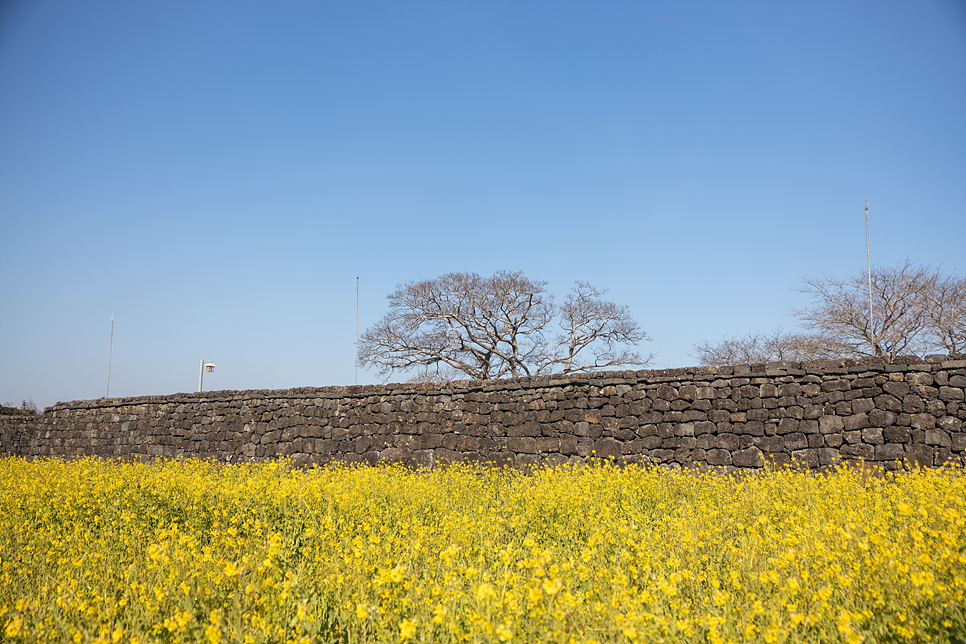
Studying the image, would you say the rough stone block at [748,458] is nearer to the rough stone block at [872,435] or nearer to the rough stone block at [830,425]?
the rough stone block at [830,425]

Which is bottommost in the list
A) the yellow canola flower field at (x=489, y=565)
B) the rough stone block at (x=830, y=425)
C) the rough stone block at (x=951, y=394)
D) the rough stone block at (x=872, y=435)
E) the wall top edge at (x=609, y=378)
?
the yellow canola flower field at (x=489, y=565)

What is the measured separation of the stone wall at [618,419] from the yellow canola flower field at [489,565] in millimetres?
1322

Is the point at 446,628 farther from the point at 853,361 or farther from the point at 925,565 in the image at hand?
the point at 853,361

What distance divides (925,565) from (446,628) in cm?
251

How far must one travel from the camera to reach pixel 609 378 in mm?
9922

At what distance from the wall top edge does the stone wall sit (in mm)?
19

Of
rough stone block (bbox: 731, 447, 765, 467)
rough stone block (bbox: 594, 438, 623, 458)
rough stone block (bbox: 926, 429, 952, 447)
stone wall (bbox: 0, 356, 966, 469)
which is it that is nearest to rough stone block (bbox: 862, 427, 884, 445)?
stone wall (bbox: 0, 356, 966, 469)

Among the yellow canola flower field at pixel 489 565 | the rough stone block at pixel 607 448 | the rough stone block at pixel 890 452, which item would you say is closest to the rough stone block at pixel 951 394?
the rough stone block at pixel 890 452

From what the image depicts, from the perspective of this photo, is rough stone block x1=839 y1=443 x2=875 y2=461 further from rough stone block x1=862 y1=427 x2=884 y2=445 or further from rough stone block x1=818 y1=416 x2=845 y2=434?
rough stone block x1=818 y1=416 x2=845 y2=434

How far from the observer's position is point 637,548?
156 inches

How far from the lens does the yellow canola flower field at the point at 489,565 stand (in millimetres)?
2883

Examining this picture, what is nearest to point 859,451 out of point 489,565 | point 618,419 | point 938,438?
point 938,438

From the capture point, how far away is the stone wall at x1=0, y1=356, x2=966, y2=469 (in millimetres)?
8227

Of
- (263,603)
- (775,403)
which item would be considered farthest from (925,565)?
(775,403)
